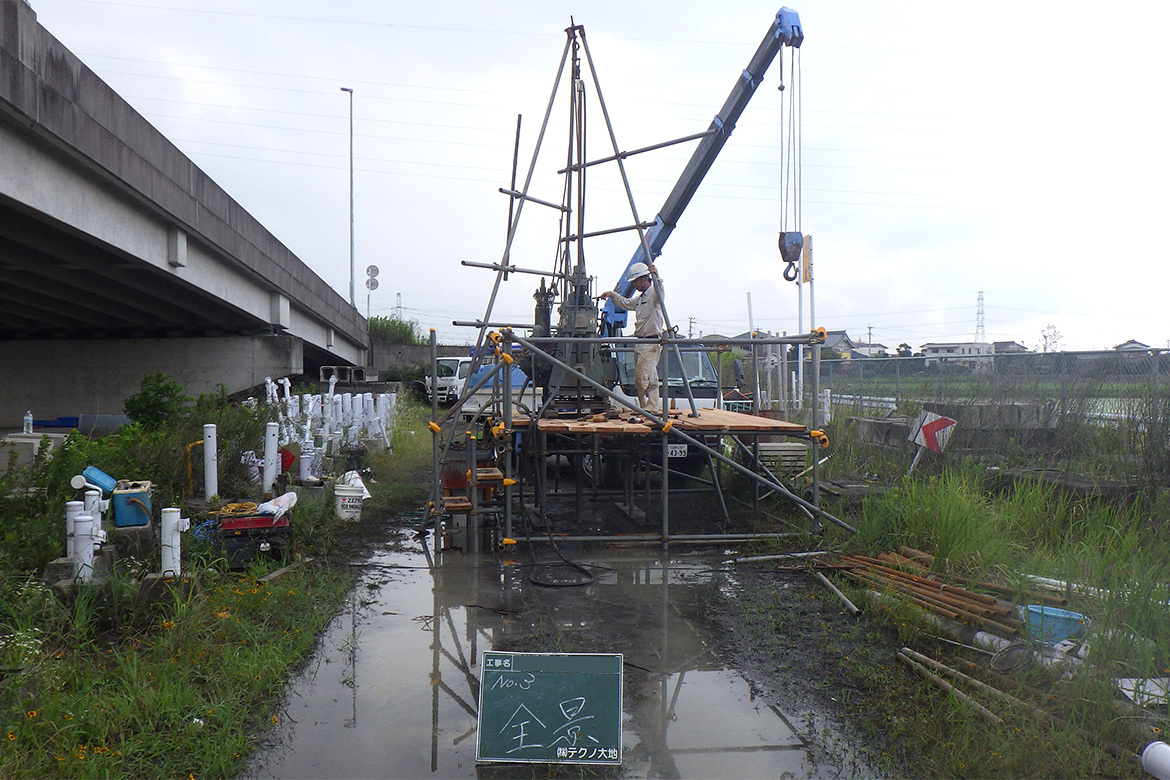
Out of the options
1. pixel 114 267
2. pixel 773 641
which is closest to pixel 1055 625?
pixel 773 641

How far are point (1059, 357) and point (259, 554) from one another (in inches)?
353

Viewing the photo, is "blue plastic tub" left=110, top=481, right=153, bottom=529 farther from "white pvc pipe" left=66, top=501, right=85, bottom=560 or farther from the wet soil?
the wet soil

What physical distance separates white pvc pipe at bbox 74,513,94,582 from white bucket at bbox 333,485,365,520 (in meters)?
4.00

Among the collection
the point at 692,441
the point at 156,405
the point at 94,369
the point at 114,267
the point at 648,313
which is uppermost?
the point at 114,267

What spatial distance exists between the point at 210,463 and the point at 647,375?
16.3ft

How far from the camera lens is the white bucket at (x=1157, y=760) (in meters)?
3.54

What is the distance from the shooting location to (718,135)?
14.1m

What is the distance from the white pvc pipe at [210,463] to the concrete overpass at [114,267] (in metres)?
3.37

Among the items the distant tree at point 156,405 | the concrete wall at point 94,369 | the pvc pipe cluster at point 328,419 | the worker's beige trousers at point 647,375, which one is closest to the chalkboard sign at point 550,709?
the pvc pipe cluster at point 328,419

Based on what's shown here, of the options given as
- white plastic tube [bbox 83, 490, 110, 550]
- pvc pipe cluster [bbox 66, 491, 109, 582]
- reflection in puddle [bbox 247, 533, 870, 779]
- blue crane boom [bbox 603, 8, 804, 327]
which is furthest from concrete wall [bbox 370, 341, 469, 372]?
pvc pipe cluster [bbox 66, 491, 109, 582]

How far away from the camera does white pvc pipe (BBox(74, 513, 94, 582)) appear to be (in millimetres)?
5496

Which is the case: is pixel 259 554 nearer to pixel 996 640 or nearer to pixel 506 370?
pixel 506 370

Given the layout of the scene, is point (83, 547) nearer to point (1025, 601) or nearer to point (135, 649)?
point (135, 649)

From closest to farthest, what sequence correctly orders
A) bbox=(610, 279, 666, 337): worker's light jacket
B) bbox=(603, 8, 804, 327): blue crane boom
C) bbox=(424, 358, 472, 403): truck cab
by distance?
bbox=(610, 279, 666, 337): worker's light jacket < bbox=(603, 8, 804, 327): blue crane boom < bbox=(424, 358, 472, 403): truck cab
